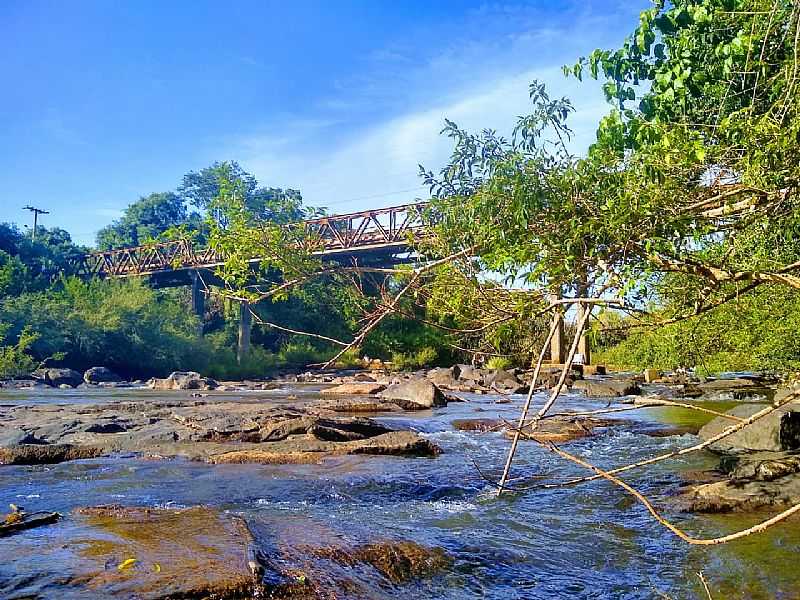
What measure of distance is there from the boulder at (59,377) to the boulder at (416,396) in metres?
14.0

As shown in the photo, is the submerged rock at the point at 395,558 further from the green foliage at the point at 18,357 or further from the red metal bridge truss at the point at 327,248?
the green foliage at the point at 18,357

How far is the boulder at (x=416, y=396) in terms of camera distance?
601 inches

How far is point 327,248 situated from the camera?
984 inches

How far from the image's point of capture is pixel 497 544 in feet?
16.6

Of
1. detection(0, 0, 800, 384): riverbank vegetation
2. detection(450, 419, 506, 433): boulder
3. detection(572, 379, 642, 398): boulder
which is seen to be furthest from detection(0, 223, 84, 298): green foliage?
detection(0, 0, 800, 384): riverbank vegetation

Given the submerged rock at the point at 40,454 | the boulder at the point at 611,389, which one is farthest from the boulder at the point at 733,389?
the submerged rock at the point at 40,454

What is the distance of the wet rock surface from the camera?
8.09 meters

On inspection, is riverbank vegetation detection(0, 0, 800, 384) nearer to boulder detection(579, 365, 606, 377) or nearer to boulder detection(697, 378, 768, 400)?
boulder detection(697, 378, 768, 400)

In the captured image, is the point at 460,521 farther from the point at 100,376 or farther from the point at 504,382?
the point at 100,376

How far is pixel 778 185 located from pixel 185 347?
2980cm

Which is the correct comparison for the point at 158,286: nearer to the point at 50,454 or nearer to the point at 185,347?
the point at 185,347

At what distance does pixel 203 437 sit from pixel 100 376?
1977 centimetres

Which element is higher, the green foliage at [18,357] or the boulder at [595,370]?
the green foliage at [18,357]

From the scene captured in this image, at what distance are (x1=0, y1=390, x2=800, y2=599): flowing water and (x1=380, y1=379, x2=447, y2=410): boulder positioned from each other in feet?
20.1
